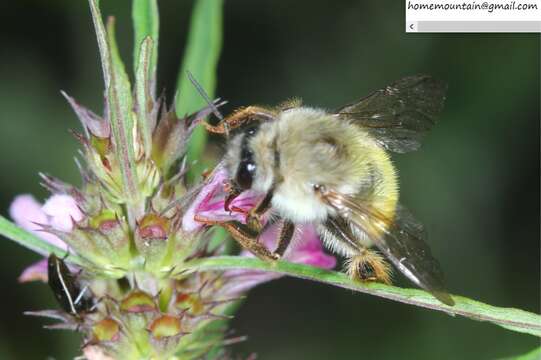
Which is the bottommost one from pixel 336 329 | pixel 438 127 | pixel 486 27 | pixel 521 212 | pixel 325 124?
pixel 336 329

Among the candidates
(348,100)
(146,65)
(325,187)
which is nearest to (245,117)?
(325,187)

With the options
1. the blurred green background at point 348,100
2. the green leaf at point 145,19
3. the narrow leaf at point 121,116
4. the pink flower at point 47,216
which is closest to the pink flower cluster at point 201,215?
the pink flower at point 47,216

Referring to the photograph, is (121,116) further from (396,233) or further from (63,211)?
(396,233)

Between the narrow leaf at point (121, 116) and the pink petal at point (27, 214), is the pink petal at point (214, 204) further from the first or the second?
the pink petal at point (27, 214)

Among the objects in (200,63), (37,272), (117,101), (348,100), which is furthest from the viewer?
(348,100)

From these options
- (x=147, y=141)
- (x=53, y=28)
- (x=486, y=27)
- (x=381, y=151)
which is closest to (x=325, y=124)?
(x=381, y=151)

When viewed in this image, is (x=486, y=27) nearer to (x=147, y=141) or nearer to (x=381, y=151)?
(x=381, y=151)
